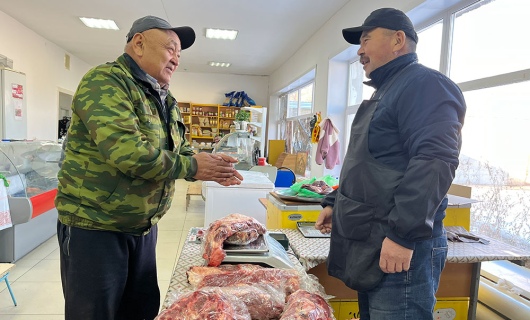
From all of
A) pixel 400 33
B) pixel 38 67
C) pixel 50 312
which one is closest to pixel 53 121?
pixel 38 67

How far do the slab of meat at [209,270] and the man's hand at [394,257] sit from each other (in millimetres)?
428

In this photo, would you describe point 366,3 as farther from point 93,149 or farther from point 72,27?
point 72,27

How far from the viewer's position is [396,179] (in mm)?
1065

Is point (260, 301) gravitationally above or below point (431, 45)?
below

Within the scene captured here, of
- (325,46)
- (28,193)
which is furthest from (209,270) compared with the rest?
(325,46)

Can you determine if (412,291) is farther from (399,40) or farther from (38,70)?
(38,70)

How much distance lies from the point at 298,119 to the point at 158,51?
238 inches

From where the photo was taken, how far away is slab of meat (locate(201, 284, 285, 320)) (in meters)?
Result: 0.95

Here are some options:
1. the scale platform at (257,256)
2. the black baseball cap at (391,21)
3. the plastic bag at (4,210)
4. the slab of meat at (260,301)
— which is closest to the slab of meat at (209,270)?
the scale platform at (257,256)

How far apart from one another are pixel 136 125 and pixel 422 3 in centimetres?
266

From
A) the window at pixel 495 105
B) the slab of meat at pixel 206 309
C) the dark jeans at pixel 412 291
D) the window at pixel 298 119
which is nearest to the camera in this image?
the slab of meat at pixel 206 309

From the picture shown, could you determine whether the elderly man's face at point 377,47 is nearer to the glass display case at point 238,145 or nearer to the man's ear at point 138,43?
the man's ear at point 138,43

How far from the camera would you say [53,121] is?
7.20 metres

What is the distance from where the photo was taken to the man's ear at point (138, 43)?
1.30m
